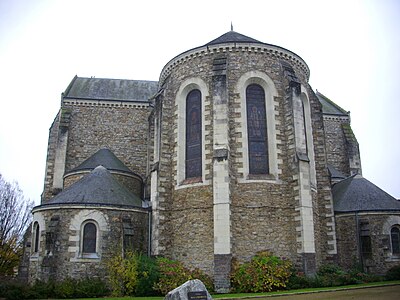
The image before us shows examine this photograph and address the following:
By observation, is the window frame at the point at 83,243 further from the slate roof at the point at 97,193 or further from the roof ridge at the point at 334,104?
the roof ridge at the point at 334,104

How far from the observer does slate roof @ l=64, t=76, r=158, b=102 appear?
33.2 meters

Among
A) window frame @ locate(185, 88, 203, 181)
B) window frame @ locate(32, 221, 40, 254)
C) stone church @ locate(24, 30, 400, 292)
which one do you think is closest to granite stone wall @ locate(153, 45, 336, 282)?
stone church @ locate(24, 30, 400, 292)

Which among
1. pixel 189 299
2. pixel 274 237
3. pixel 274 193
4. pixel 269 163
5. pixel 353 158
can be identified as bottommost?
pixel 189 299

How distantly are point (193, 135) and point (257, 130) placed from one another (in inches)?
142

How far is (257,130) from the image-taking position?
2266 centimetres

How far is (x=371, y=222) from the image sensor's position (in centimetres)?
2425

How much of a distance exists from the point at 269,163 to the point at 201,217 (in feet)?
15.2

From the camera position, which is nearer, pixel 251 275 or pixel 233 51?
pixel 251 275

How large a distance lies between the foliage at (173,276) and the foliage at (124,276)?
3.68 feet

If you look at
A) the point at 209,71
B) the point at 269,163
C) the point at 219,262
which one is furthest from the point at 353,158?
the point at 219,262

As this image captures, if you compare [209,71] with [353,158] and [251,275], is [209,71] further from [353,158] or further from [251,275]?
[353,158]

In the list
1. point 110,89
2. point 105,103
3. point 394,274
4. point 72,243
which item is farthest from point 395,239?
point 110,89

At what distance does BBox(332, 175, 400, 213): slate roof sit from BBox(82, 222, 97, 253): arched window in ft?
47.1

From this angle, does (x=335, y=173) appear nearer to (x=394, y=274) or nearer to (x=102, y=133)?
(x=394, y=274)
